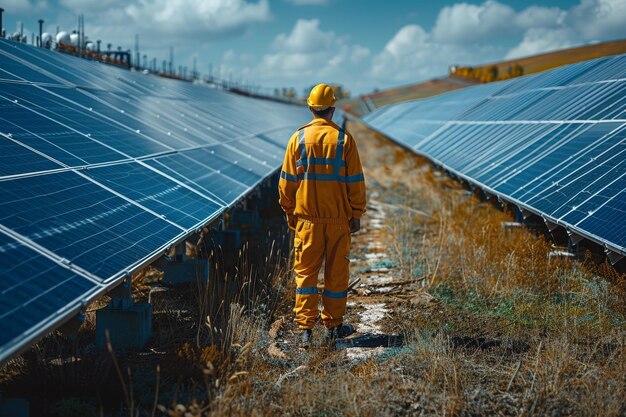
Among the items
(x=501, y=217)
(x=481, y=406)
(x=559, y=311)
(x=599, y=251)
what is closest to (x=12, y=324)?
(x=481, y=406)

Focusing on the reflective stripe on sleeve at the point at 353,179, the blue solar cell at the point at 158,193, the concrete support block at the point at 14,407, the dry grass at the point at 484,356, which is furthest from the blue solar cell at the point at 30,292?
the reflective stripe on sleeve at the point at 353,179

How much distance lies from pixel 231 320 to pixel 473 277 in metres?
3.25

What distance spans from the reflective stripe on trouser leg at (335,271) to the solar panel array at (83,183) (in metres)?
1.31

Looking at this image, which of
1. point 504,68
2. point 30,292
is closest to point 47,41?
point 30,292

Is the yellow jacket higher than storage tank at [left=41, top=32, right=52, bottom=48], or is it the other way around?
storage tank at [left=41, top=32, right=52, bottom=48]

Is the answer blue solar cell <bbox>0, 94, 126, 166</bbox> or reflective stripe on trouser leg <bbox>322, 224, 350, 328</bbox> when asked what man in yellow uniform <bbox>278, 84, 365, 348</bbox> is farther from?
blue solar cell <bbox>0, 94, 126, 166</bbox>

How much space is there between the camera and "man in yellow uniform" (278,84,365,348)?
569 cm

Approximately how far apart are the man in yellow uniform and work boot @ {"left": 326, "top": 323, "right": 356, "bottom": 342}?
2 cm

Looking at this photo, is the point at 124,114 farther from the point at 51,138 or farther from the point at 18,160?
the point at 18,160

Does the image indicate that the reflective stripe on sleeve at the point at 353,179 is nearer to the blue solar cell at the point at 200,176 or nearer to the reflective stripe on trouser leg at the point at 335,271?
the reflective stripe on trouser leg at the point at 335,271

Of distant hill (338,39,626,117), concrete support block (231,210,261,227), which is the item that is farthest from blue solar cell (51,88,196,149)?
distant hill (338,39,626,117)

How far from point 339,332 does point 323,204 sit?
1.21 m

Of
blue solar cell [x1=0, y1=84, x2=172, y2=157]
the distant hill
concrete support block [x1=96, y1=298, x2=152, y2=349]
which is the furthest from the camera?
the distant hill

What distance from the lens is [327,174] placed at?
5.70 metres
